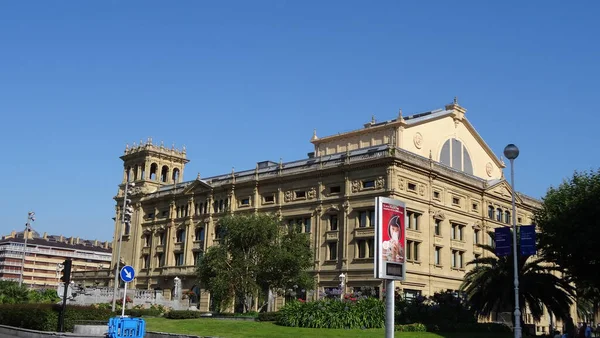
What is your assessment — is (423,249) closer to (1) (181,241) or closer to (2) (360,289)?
(2) (360,289)

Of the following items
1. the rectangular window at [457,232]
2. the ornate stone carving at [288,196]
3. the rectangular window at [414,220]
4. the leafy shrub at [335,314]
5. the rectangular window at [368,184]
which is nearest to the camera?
the leafy shrub at [335,314]

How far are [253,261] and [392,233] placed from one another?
34.1 meters

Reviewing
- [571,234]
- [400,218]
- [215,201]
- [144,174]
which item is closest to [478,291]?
[571,234]

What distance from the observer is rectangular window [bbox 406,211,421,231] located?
193 feet

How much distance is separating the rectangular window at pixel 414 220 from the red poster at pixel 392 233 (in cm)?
4007

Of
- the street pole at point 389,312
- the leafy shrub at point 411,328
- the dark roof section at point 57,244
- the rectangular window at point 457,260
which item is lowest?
the leafy shrub at point 411,328

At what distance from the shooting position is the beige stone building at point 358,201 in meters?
58.7

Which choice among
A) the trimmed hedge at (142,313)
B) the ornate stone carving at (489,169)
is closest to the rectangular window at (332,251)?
the trimmed hedge at (142,313)

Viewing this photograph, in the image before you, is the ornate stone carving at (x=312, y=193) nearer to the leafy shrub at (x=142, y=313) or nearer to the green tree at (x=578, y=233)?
the leafy shrub at (x=142, y=313)

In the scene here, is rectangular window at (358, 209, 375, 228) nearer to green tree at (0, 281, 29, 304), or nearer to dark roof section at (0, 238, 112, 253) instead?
green tree at (0, 281, 29, 304)

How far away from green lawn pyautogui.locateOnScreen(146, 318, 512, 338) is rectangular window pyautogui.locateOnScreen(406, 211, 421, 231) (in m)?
21.3

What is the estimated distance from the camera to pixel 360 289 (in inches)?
2239

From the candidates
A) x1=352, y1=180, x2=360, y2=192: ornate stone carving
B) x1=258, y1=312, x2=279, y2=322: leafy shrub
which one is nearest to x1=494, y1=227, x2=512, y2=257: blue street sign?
x1=258, y1=312, x2=279, y2=322: leafy shrub

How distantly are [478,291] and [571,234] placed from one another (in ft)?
22.4
